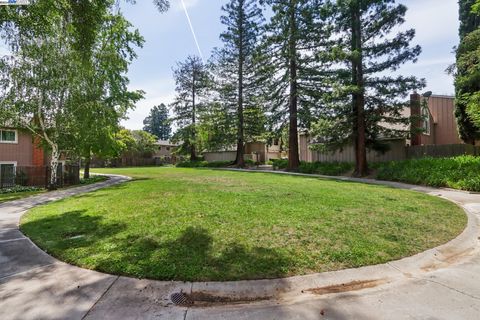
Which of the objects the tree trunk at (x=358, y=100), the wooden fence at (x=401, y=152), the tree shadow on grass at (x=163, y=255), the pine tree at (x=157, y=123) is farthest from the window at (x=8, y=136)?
the pine tree at (x=157, y=123)

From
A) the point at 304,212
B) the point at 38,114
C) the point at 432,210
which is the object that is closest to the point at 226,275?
the point at 304,212

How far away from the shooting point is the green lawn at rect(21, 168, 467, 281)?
149 inches

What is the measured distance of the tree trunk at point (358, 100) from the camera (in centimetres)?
1556

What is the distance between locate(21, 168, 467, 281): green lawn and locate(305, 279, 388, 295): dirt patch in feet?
1.10

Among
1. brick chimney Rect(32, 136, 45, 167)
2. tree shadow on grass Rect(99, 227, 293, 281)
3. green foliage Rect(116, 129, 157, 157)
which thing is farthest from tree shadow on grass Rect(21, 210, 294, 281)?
green foliage Rect(116, 129, 157, 157)

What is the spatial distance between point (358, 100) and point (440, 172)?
5.88 metres

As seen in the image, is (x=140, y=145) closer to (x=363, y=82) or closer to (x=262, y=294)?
(x=363, y=82)

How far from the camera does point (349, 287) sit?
3.33m

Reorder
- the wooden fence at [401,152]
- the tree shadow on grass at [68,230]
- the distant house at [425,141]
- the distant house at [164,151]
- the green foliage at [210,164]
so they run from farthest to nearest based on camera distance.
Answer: the distant house at [164,151] → the green foliage at [210,164] → the distant house at [425,141] → the wooden fence at [401,152] → the tree shadow on grass at [68,230]

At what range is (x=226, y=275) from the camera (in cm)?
348

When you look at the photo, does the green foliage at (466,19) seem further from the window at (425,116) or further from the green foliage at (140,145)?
the green foliage at (140,145)

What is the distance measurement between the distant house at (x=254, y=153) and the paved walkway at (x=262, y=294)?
3101cm

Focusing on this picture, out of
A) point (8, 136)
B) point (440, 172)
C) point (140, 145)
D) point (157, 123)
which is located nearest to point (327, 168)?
point (440, 172)

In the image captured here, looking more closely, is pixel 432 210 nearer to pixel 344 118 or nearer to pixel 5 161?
pixel 344 118
